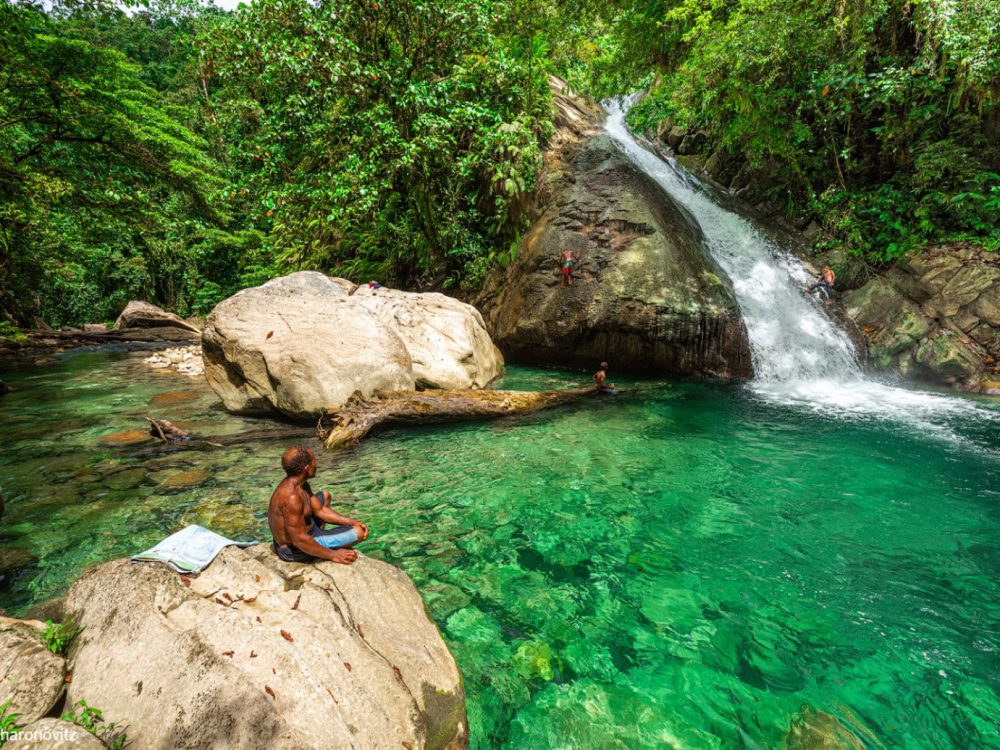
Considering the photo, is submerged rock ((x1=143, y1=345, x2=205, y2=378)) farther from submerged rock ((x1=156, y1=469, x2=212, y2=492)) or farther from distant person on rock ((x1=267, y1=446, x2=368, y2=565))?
distant person on rock ((x1=267, y1=446, x2=368, y2=565))

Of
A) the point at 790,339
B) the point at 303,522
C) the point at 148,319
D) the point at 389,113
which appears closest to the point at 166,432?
the point at 303,522

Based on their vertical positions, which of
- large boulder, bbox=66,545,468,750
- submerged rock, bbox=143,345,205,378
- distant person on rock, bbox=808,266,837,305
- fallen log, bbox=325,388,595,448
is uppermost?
distant person on rock, bbox=808,266,837,305

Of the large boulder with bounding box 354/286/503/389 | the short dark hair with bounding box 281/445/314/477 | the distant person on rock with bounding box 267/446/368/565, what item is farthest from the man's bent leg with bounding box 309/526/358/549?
the large boulder with bounding box 354/286/503/389

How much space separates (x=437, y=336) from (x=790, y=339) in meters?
8.54

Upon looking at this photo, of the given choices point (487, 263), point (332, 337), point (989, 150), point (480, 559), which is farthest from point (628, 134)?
point (480, 559)

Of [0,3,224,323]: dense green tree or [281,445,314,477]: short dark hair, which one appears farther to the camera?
[0,3,224,323]: dense green tree

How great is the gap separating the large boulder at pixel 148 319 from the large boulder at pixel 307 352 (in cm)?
1330

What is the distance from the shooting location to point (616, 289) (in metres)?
10.4

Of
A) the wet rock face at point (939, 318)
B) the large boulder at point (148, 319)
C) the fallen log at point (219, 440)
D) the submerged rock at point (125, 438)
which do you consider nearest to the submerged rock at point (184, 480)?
the fallen log at point (219, 440)

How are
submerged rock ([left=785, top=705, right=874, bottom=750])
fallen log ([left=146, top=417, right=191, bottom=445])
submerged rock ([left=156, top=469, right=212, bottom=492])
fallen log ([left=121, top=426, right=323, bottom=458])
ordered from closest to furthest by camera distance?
submerged rock ([left=785, top=705, right=874, bottom=750]), submerged rock ([left=156, top=469, right=212, bottom=492]), fallen log ([left=121, top=426, right=323, bottom=458]), fallen log ([left=146, top=417, right=191, bottom=445])

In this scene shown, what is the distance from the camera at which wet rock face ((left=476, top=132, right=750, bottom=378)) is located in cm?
1006

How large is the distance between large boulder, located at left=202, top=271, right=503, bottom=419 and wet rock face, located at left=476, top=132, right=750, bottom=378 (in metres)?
3.55

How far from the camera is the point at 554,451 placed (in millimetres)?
6180

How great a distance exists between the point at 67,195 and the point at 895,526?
11.9 meters
